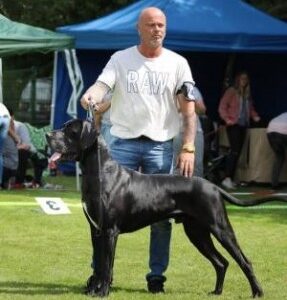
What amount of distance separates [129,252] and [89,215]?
2.16 m

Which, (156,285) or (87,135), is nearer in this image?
(87,135)

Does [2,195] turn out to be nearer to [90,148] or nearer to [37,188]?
[37,188]

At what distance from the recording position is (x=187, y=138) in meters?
6.19

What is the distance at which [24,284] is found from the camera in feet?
21.7

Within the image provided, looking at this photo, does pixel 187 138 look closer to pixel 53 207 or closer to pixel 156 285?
pixel 156 285

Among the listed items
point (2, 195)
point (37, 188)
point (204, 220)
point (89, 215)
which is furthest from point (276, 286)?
point (37, 188)

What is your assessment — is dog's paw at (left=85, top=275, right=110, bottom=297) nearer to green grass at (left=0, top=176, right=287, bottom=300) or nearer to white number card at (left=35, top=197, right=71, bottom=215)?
green grass at (left=0, top=176, right=287, bottom=300)

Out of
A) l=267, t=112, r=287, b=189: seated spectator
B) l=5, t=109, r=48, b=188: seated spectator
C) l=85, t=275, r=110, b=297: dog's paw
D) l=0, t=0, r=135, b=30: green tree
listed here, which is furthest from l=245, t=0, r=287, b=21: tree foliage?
l=85, t=275, r=110, b=297: dog's paw

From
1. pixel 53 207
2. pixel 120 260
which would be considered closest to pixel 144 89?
pixel 120 260

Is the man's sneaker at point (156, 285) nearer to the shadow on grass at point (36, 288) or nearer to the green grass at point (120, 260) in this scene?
the green grass at point (120, 260)

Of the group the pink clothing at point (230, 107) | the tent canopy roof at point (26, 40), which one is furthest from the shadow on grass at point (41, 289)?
the pink clothing at point (230, 107)

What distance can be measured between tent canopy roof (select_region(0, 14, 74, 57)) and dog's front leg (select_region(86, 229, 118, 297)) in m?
7.08

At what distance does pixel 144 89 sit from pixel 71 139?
0.62m

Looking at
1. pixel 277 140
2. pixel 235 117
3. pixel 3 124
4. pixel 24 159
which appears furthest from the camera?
pixel 235 117
